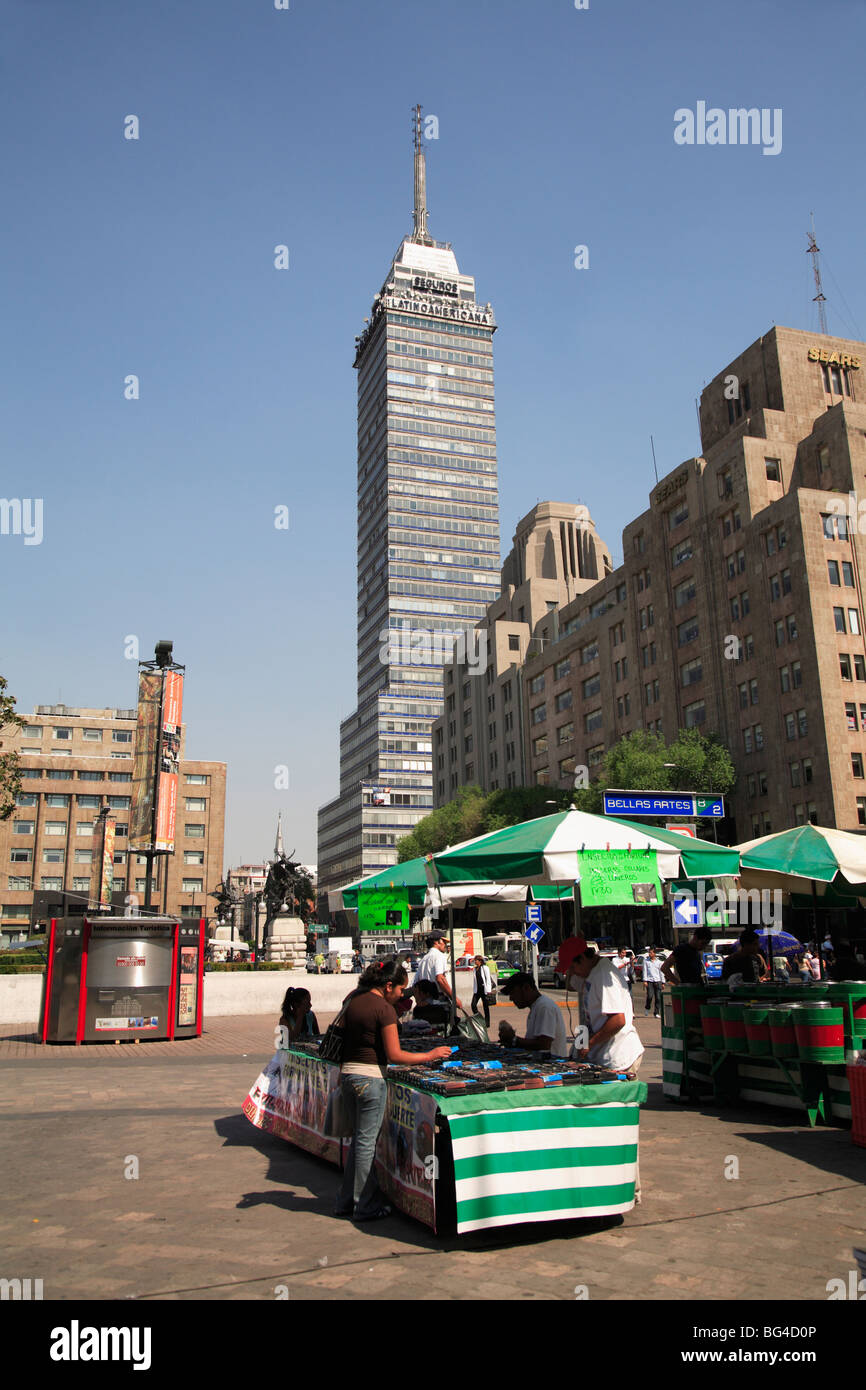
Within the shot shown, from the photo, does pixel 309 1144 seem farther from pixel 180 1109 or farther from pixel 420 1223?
pixel 180 1109

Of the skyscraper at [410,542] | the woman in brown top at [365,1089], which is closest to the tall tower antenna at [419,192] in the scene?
the skyscraper at [410,542]

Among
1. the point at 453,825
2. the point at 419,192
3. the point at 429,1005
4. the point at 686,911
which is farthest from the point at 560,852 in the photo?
the point at 419,192

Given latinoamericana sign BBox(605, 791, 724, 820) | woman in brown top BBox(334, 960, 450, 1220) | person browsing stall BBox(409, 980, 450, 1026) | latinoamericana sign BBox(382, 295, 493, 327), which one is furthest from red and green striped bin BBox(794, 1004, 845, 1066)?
latinoamericana sign BBox(382, 295, 493, 327)

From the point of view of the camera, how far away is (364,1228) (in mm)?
6512

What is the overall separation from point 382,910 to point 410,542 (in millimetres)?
135170

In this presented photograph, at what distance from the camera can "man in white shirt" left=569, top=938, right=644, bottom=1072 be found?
768 cm

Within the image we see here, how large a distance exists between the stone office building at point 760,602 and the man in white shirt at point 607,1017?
4022 centimetres

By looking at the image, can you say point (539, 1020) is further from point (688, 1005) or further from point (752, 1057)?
point (688, 1005)

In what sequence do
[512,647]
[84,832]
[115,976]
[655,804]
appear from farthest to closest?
1. [512,647]
2. [84,832]
3. [655,804]
4. [115,976]

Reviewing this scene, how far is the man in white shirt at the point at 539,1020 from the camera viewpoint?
8.19 metres

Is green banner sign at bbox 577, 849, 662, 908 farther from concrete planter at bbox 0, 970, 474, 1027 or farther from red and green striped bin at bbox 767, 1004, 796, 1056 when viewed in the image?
concrete planter at bbox 0, 970, 474, 1027

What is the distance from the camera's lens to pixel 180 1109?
Result: 11.6 meters
